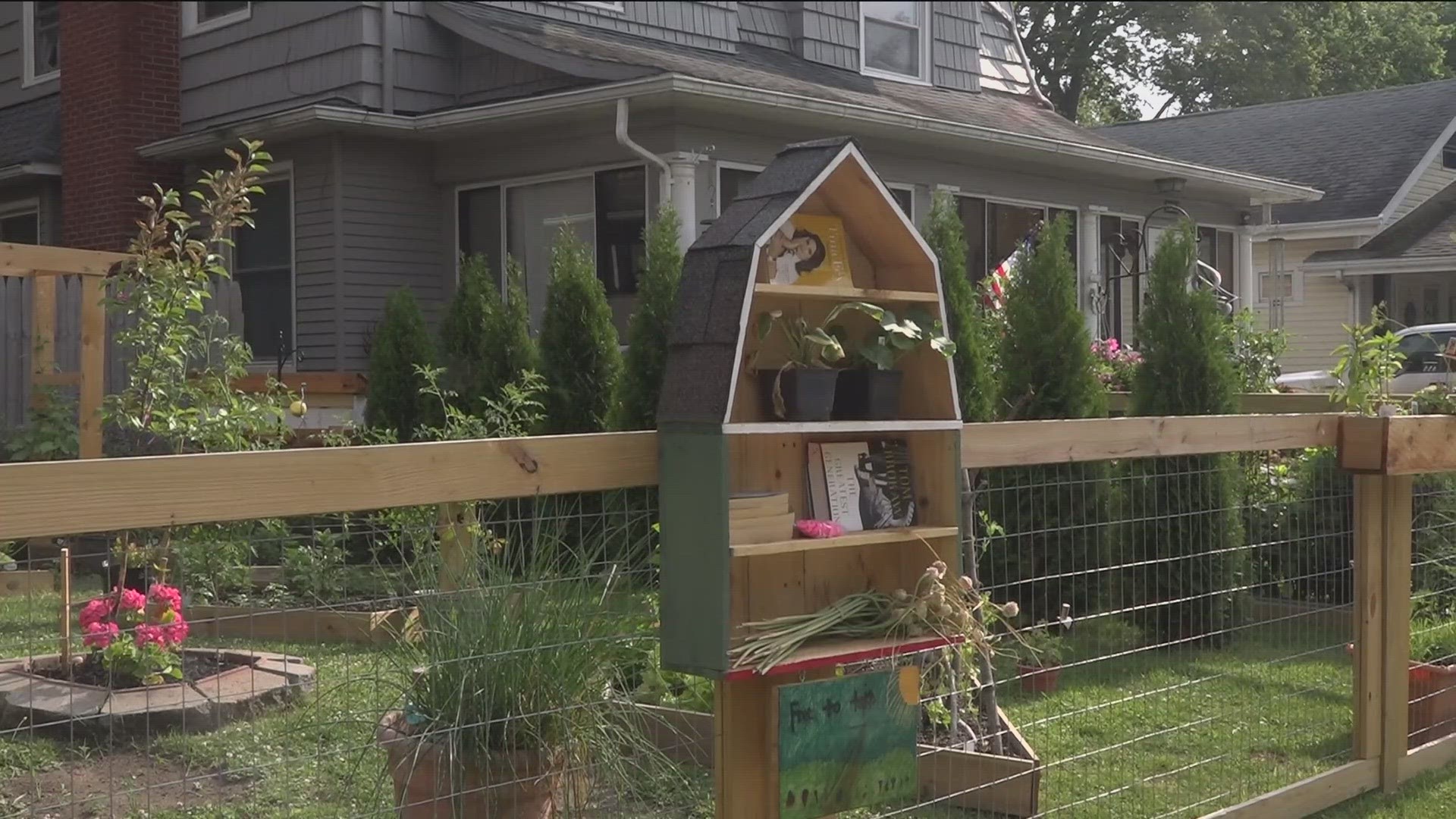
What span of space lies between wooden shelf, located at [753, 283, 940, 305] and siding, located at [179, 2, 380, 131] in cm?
919

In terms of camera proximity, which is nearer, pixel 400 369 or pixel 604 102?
pixel 400 369

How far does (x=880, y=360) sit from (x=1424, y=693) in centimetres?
348

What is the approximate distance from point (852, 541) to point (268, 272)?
34.3ft

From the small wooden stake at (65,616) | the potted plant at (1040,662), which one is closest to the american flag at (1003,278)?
the potted plant at (1040,662)

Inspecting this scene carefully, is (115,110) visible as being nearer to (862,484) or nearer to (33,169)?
(33,169)

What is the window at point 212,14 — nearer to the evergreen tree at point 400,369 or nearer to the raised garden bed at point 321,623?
the evergreen tree at point 400,369

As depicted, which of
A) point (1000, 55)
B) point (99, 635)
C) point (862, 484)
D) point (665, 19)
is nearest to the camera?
point (862, 484)

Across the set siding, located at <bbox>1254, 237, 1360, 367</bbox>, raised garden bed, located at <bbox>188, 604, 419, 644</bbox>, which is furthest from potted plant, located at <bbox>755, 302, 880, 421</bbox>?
siding, located at <bbox>1254, 237, 1360, 367</bbox>

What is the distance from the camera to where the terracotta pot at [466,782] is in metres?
2.83

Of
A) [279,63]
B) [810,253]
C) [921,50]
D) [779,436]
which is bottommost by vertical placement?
[779,436]

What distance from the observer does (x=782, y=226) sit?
318 cm

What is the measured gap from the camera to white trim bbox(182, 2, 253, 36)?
13055 mm

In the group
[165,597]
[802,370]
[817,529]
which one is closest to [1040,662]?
[817,529]

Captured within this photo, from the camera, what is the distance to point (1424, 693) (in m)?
5.66
